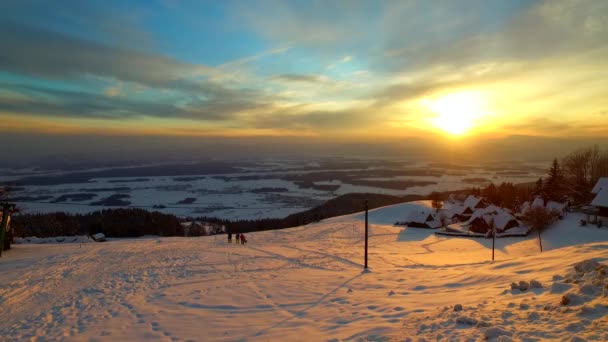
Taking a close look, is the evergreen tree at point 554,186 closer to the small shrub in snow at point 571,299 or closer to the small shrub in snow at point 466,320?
the small shrub in snow at point 571,299

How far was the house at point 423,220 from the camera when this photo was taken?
48469 mm

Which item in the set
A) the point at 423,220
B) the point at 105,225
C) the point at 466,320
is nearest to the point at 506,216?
the point at 423,220

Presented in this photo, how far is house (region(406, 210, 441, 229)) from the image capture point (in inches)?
1908

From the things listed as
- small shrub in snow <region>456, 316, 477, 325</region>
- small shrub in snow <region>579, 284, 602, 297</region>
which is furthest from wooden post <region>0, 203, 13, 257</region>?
small shrub in snow <region>579, 284, 602, 297</region>

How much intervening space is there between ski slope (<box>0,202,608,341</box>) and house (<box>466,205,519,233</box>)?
2045 centimetres

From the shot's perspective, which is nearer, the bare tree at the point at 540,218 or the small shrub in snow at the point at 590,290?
the small shrub in snow at the point at 590,290

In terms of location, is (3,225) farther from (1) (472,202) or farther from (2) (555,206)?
(2) (555,206)

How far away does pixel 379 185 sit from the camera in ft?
513

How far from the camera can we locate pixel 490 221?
38.7 m

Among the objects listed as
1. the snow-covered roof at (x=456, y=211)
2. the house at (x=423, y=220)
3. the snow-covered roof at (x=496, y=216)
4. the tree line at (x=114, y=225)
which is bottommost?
the tree line at (x=114, y=225)

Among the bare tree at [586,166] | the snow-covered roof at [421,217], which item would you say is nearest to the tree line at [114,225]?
the snow-covered roof at [421,217]

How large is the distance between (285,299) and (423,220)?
3978cm

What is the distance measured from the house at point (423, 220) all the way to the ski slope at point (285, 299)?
25199mm

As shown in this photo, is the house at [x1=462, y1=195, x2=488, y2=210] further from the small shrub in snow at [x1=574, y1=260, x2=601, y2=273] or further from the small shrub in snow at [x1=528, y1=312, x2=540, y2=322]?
the small shrub in snow at [x1=528, y1=312, x2=540, y2=322]
